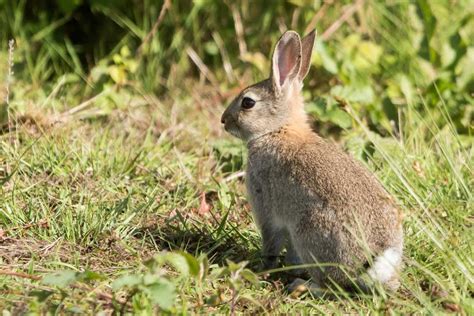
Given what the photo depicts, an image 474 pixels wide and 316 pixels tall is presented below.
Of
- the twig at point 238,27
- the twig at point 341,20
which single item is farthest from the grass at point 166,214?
the twig at point 341,20

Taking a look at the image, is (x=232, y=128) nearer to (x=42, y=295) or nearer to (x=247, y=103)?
(x=247, y=103)

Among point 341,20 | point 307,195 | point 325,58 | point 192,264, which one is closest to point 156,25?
point 325,58

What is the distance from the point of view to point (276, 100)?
4.95 meters

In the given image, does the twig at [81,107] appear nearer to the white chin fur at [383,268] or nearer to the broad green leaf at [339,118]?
the broad green leaf at [339,118]

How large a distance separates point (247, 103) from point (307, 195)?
0.89m

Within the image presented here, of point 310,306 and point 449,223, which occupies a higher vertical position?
point 449,223

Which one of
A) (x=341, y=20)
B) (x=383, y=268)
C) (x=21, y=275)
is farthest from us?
(x=341, y=20)

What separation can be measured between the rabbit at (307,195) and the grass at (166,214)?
0.44 ft

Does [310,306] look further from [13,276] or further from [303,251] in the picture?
[13,276]

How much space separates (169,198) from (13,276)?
4.51 ft

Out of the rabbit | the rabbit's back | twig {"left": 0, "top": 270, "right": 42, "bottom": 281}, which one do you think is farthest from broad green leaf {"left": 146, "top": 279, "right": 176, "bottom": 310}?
the rabbit's back

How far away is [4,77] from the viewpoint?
6617 mm

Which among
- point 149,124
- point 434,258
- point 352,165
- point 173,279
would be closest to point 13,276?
point 173,279

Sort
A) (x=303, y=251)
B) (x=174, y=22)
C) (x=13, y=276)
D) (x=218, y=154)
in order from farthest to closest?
(x=174, y=22), (x=218, y=154), (x=303, y=251), (x=13, y=276)
